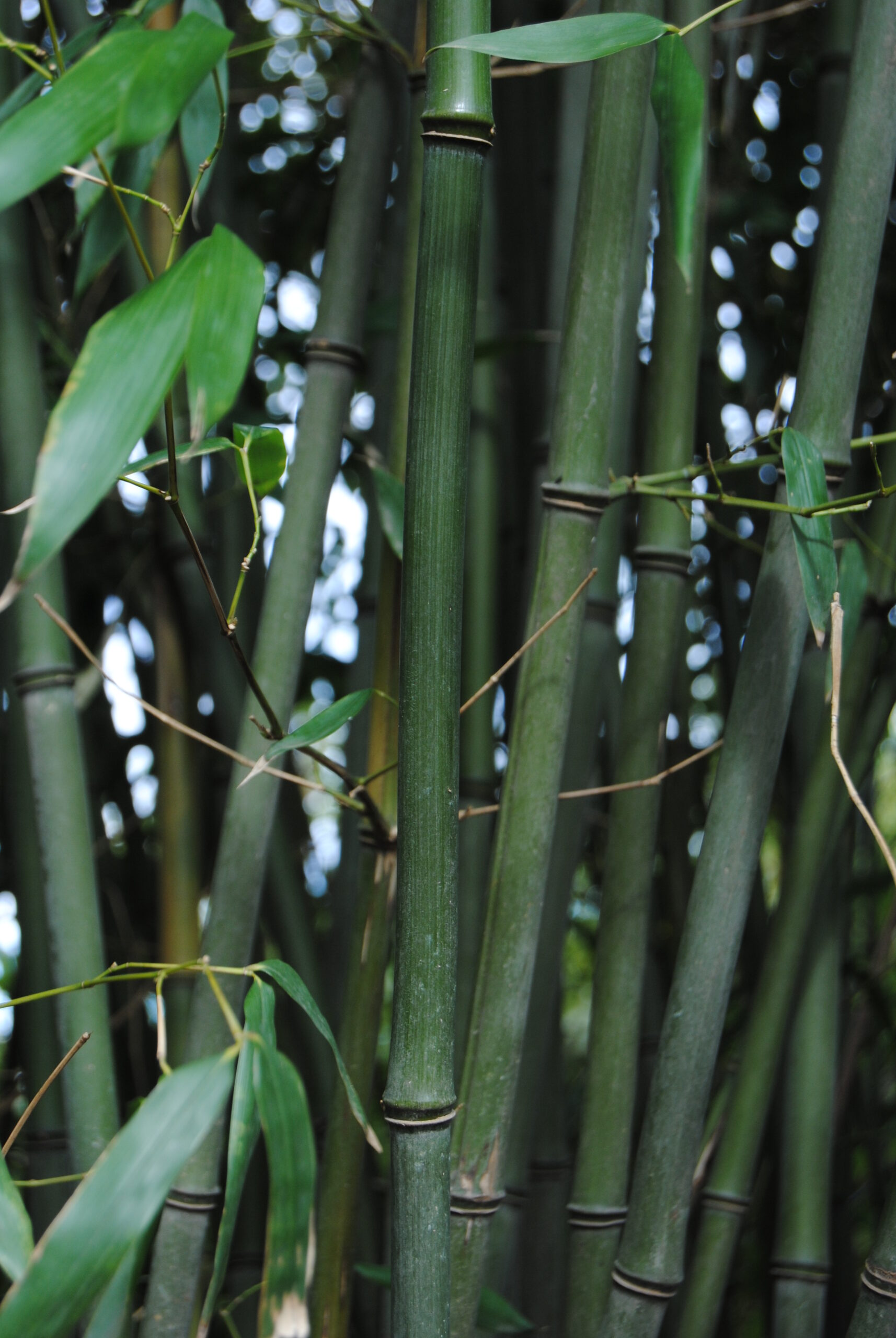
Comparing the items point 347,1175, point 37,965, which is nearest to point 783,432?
point 347,1175

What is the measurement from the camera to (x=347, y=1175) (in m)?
0.51

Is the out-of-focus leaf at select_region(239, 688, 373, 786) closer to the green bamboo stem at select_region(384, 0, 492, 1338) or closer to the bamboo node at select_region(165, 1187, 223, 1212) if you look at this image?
the green bamboo stem at select_region(384, 0, 492, 1338)

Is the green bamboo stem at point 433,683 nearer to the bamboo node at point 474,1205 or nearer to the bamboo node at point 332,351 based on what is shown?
the bamboo node at point 474,1205

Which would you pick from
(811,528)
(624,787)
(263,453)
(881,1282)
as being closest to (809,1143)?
(881,1282)

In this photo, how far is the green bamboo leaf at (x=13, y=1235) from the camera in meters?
0.33

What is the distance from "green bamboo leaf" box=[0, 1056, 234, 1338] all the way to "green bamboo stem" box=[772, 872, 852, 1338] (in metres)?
0.41

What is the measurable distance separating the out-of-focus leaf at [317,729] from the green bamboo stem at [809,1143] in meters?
0.32

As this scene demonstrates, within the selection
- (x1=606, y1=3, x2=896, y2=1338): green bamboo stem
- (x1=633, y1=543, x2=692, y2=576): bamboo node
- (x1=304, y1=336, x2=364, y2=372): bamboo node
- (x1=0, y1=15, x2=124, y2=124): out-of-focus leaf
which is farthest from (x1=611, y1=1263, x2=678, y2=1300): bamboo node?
(x1=0, y1=15, x2=124, y2=124): out-of-focus leaf

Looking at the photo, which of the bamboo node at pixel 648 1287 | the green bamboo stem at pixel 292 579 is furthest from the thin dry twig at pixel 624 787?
the bamboo node at pixel 648 1287

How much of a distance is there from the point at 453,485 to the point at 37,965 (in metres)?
0.46

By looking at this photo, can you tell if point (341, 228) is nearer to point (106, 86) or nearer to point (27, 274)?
point (27, 274)

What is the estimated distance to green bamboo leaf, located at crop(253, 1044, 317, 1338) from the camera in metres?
0.31

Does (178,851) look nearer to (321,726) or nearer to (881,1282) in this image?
(321,726)

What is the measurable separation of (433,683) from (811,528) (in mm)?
170
